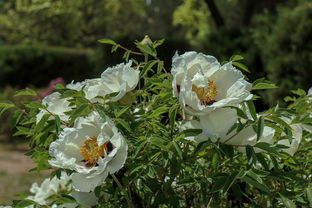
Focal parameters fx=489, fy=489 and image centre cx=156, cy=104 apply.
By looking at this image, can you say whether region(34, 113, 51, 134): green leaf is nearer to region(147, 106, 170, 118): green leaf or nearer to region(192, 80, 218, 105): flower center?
region(147, 106, 170, 118): green leaf

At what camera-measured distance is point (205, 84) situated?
125 cm

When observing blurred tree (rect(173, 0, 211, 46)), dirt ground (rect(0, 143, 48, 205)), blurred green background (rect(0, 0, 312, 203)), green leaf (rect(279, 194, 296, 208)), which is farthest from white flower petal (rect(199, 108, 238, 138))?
blurred tree (rect(173, 0, 211, 46))

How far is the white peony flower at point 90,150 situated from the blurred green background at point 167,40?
72 centimetres

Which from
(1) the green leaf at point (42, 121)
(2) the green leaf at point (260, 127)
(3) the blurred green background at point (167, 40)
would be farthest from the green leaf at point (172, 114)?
(3) the blurred green background at point (167, 40)

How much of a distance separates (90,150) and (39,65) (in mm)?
14875

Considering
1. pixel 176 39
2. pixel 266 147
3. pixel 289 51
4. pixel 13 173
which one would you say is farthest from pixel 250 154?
pixel 176 39

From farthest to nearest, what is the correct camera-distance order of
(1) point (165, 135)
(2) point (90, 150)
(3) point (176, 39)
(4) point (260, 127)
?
(3) point (176, 39) < (1) point (165, 135) < (2) point (90, 150) < (4) point (260, 127)

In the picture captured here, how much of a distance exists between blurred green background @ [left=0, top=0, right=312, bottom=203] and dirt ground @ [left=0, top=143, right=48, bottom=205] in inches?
2.3

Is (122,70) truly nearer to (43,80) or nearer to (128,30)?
(43,80)

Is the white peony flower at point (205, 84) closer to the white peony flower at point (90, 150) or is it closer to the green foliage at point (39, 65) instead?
the white peony flower at point (90, 150)

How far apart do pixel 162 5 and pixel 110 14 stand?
762 inches

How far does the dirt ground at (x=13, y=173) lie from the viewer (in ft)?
22.1

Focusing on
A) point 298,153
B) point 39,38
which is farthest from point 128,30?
point 298,153

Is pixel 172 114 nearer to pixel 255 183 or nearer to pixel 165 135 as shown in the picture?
pixel 165 135
